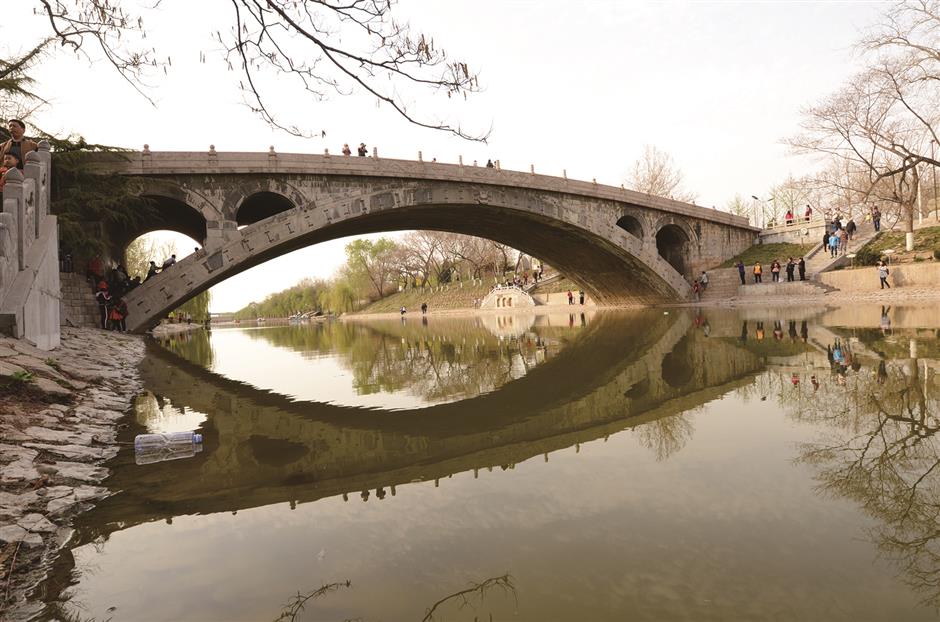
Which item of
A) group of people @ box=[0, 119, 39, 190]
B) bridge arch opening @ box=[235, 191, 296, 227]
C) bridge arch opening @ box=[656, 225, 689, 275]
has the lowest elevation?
group of people @ box=[0, 119, 39, 190]

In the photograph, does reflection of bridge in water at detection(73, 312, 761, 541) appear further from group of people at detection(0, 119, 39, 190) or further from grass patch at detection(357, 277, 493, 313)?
grass patch at detection(357, 277, 493, 313)

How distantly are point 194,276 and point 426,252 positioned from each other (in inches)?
2151

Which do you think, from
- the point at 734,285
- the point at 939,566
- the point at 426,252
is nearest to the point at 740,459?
the point at 939,566

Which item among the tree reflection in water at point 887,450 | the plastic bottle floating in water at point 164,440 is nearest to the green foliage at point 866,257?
the tree reflection in water at point 887,450

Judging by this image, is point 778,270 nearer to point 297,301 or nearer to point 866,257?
point 866,257

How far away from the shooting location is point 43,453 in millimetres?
3863

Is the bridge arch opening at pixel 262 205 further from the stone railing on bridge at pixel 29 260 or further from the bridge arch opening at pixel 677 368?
the bridge arch opening at pixel 677 368

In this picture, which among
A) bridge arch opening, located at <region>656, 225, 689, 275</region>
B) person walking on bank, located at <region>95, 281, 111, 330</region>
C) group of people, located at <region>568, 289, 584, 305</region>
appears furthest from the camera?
group of people, located at <region>568, 289, 584, 305</region>

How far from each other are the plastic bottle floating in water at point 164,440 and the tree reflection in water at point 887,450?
4946mm

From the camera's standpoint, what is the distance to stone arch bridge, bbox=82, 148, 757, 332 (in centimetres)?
1734

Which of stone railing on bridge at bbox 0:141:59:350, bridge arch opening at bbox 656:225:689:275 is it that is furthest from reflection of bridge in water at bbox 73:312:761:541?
bridge arch opening at bbox 656:225:689:275

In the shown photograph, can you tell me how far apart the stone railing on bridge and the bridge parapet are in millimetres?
8031

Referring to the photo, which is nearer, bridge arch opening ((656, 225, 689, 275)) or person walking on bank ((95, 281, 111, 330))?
person walking on bank ((95, 281, 111, 330))

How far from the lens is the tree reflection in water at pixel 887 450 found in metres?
2.27
